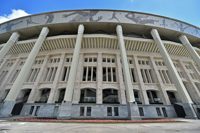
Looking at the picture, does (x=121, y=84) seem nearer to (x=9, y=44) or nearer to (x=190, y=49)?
(x=190, y=49)

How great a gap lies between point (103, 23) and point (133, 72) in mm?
9347

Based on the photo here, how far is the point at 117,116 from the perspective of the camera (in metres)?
14.7

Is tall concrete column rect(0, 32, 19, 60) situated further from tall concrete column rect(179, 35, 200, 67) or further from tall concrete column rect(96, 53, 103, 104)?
tall concrete column rect(179, 35, 200, 67)

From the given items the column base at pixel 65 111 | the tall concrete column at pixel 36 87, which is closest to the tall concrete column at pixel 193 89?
the column base at pixel 65 111

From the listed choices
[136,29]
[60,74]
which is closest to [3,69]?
[60,74]

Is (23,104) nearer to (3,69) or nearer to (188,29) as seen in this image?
(3,69)

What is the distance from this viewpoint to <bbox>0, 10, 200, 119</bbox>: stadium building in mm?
16125

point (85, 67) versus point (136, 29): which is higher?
Answer: point (136, 29)

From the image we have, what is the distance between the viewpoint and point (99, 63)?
63.3 feet

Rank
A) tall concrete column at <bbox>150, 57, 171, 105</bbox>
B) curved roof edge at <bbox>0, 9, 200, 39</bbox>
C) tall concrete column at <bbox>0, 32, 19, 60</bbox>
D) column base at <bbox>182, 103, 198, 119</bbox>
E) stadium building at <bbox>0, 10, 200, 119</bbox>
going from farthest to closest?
1. curved roof edge at <bbox>0, 9, 200, 39</bbox>
2. tall concrete column at <bbox>0, 32, 19, 60</bbox>
3. tall concrete column at <bbox>150, 57, 171, 105</bbox>
4. stadium building at <bbox>0, 10, 200, 119</bbox>
5. column base at <bbox>182, 103, 198, 119</bbox>

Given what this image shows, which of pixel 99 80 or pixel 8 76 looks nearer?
pixel 99 80

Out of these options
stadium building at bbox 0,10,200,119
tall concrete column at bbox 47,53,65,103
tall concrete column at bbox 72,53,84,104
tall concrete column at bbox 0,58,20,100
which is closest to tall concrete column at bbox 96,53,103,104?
stadium building at bbox 0,10,200,119

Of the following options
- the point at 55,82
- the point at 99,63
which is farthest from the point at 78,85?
the point at 99,63

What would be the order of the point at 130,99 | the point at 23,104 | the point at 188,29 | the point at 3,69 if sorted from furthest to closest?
the point at 188,29 < the point at 3,69 < the point at 23,104 < the point at 130,99
